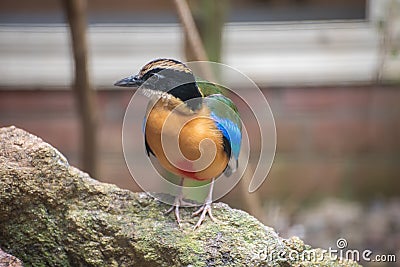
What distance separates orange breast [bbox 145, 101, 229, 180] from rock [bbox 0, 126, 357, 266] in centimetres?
10

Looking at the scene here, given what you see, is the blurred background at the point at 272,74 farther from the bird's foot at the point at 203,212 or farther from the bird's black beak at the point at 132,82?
the bird's black beak at the point at 132,82

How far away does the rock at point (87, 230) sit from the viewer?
34.1 inches

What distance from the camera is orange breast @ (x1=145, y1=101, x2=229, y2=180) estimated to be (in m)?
0.77

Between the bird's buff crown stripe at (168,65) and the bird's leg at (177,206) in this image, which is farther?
the bird's leg at (177,206)

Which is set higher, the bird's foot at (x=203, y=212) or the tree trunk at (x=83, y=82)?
the tree trunk at (x=83, y=82)

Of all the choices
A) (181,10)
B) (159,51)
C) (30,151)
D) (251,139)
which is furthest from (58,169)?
(159,51)

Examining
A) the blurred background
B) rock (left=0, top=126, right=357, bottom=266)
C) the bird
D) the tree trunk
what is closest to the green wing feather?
the bird

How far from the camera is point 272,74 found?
2451 mm

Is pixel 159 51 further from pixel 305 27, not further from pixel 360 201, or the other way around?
pixel 360 201

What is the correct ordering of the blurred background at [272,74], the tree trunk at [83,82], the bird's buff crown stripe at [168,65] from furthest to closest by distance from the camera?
1. the blurred background at [272,74]
2. the tree trunk at [83,82]
3. the bird's buff crown stripe at [168,65]

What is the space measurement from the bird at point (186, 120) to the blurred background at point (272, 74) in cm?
159

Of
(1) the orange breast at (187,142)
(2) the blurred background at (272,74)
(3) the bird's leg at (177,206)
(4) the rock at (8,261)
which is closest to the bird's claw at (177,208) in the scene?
(3) the bird's leg at (177,206)

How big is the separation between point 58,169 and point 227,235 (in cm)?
24

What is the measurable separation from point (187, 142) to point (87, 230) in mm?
207
